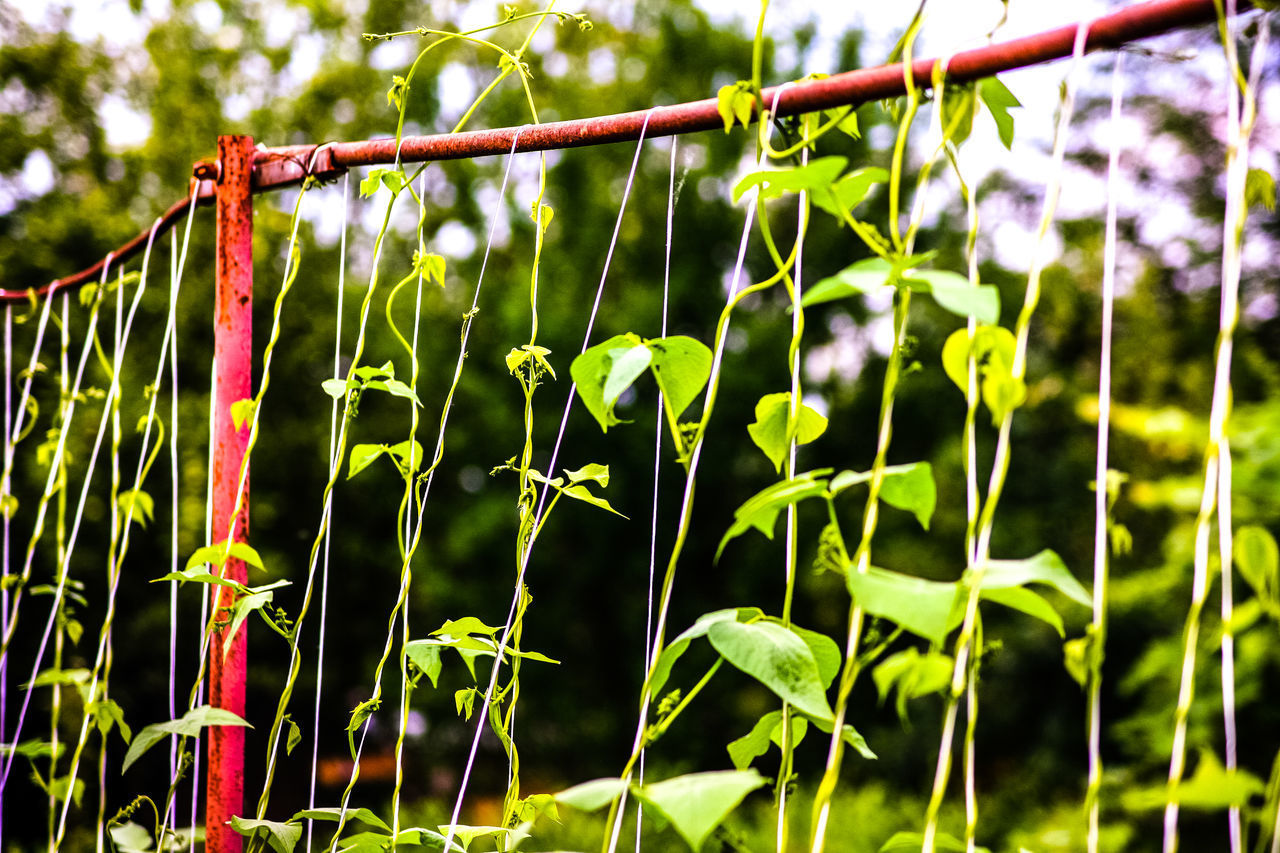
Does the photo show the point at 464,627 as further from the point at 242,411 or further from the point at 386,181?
the point at 386,181

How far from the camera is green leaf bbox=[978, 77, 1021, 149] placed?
2.32 feet

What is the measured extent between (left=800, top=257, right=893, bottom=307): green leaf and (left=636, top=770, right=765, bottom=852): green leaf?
0.95ft

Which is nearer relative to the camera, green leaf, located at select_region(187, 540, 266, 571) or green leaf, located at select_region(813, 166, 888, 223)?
green leaf, located at select_region(813, 166, 888, 223)

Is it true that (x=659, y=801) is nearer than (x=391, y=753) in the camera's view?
Yes

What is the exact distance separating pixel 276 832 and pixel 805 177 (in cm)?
80

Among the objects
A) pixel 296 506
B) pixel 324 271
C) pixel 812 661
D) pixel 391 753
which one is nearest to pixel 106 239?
pixel 324 271

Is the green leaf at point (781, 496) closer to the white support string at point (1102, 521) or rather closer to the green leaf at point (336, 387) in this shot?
the white support string at point (1102, 521)

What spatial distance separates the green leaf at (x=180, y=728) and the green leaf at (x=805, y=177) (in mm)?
714

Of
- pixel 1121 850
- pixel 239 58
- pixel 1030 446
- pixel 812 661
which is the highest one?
pixel 239 58

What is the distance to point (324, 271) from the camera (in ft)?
20.3

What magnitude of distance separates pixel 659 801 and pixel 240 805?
70 centimetres

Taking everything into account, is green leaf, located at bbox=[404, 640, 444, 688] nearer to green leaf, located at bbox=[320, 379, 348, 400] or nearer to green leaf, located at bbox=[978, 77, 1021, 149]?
green leaf, located at bbox=[320, 379, 348, 400]

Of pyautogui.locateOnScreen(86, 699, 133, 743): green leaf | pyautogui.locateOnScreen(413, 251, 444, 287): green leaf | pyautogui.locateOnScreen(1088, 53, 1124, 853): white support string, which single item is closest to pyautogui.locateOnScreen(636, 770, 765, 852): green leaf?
pyautogui.locateOnScreen(1088, 53, 1124, 853): white support string

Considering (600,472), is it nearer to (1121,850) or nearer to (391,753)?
(1121,850)
